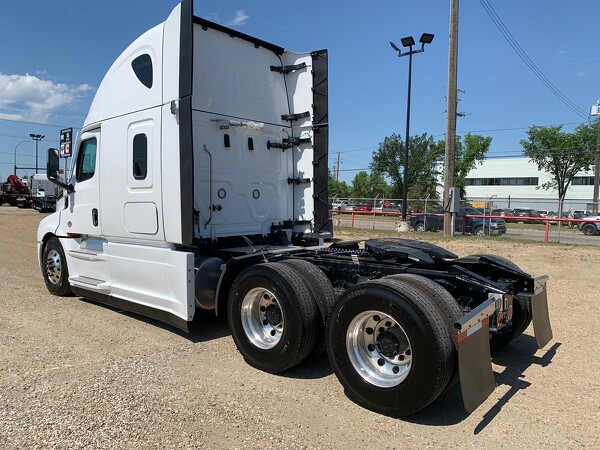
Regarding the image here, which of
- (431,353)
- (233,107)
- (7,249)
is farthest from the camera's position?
(7,249)

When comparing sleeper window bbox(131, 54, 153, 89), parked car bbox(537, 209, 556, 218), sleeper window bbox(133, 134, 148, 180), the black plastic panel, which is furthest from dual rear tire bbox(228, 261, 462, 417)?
parked car bbox(537, 209, 556, 218)

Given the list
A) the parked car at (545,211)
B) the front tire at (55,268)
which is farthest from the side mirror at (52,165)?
the parked car at (545,211)

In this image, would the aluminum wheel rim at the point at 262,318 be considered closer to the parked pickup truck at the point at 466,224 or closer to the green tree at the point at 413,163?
the parked pickup truck at the point at 466,224

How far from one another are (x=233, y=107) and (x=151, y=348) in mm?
3095

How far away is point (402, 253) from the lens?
448cm

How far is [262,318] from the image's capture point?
4.74 metres

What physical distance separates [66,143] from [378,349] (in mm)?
5740

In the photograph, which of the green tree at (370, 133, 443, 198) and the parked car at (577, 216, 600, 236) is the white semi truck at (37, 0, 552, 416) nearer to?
the parked car at (577, 216, 600, 236)

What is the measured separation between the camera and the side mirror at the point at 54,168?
687cm

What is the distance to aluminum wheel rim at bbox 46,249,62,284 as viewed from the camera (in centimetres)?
746

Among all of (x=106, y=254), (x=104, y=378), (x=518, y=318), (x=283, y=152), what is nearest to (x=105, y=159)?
(x=106, y=254)

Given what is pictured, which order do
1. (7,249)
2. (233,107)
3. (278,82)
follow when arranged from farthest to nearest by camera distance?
(7,249)
(278,82)
(233,107)

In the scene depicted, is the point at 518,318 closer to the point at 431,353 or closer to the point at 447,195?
the point at 431,353

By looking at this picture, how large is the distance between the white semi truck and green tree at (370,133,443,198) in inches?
2290
